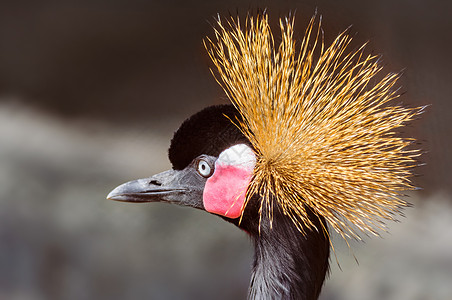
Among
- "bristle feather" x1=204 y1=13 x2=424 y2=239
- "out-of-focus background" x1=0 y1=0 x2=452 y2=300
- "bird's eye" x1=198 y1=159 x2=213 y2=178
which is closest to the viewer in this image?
"bristle feather" x1=204 y1=13 x2=424 y2=239

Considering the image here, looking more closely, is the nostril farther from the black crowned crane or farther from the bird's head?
the black crowned crane

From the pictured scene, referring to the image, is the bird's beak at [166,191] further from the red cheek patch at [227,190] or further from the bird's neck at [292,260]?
the bird's neck at [292,260]

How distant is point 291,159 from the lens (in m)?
1.10

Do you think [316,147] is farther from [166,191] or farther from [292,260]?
[166,191]

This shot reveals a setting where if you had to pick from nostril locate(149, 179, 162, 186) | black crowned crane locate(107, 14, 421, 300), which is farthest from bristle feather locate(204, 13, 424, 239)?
nostril locate(149, 179, 162, 186)

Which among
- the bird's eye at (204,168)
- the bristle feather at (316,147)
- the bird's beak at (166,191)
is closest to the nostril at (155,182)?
the bird's beak at (166,191)

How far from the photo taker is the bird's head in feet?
3.87

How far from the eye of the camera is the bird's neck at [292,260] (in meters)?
1.14

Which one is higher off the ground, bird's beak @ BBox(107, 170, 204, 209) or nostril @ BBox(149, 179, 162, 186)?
nostril @ BBox(149, 179, 162, 186)

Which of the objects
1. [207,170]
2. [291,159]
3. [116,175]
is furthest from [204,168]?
[116,175]

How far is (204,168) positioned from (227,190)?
0.09m

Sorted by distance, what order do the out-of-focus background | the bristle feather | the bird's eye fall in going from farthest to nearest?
the out-of-focus background
the bird's eye
the bristle feather

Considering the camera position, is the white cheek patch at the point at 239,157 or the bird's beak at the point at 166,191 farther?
the bird's beak at the point at 166,191

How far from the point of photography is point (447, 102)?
241cm
